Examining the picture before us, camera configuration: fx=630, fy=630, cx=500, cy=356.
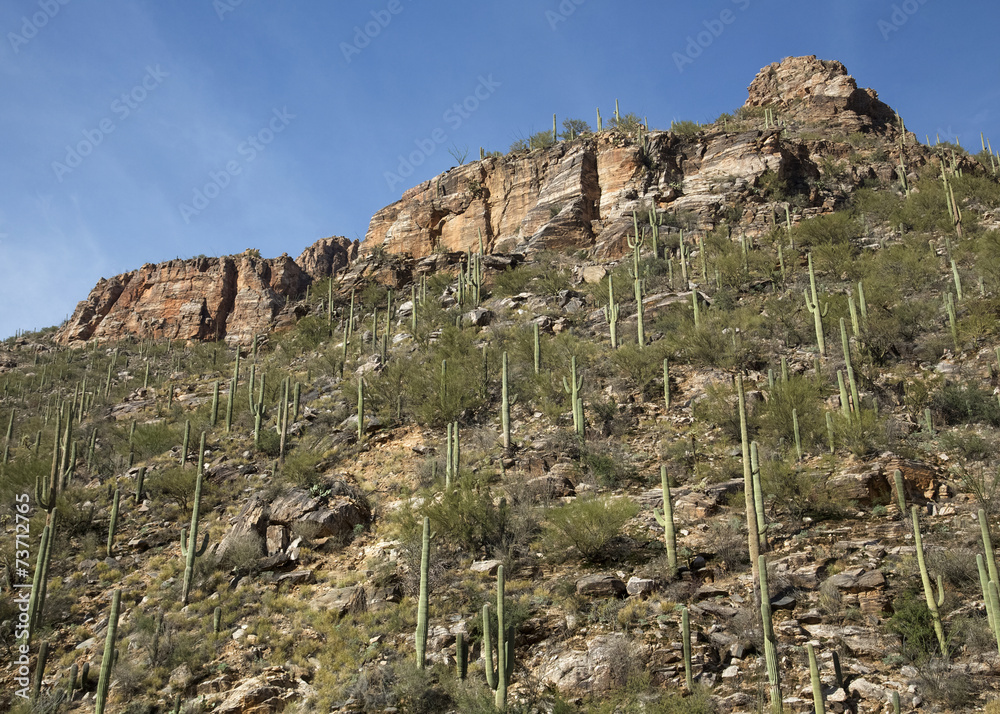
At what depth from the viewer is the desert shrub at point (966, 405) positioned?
13.0 m

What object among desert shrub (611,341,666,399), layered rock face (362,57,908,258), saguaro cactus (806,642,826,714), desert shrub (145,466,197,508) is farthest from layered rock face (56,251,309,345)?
saguaro cactus (806,642,826,714)

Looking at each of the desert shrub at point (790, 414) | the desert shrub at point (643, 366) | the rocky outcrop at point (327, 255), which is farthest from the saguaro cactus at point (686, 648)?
the rocky outcrop at point (327, 255)

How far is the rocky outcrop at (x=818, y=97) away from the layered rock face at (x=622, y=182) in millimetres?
79

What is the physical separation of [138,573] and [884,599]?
14.2 m

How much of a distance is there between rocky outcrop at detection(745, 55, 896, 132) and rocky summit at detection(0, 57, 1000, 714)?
750 centimetres

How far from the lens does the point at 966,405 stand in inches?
525

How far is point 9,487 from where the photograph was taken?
17328 mm

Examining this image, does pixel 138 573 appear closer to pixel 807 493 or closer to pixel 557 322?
pixel 807 493

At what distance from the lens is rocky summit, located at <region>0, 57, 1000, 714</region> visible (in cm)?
870

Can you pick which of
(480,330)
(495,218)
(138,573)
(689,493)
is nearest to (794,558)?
(689,493)

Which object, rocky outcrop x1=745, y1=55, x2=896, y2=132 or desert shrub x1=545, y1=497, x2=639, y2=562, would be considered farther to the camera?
rocky outcrop x1=745, y1=55, x2=896, y2=132

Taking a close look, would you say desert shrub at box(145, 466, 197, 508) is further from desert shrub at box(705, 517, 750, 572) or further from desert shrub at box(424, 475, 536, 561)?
desert shrub at box(705, 517, 750, 572)

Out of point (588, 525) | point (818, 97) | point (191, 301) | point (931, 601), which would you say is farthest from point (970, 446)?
point (191, 301)

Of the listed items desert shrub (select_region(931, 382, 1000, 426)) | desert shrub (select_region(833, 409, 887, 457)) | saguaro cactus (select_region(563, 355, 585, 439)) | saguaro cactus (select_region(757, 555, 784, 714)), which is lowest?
saguaro cactus (select_region(757, 555, 784, 714))
